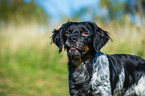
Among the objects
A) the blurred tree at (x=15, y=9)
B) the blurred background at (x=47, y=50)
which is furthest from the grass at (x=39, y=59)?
the blurred tree at (x=15, y=9)

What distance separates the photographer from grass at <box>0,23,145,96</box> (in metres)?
6.23

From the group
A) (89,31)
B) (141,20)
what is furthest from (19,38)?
(89,31)

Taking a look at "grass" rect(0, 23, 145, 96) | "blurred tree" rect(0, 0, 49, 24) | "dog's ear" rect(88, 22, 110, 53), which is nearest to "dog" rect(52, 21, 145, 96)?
"dog's ear" rect(88, 22, 110, 53)

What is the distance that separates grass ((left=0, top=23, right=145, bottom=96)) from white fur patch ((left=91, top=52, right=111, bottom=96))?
2.16m

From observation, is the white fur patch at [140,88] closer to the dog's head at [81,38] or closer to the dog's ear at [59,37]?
the dog's head at [81,38]

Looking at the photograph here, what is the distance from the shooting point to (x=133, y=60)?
3.94m

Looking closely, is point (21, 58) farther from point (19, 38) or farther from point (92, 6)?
point (92, 6)

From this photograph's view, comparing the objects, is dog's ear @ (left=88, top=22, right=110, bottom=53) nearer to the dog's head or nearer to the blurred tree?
the dog's head

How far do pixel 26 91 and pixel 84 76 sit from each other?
2870 millimetres

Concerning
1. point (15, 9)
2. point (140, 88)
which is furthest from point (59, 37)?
point (15, 9)

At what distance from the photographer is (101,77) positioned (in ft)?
11.1

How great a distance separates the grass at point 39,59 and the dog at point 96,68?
1902 mm

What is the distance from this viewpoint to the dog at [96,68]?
3379mm

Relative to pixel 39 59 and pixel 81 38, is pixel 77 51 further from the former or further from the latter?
pixel 39 59
